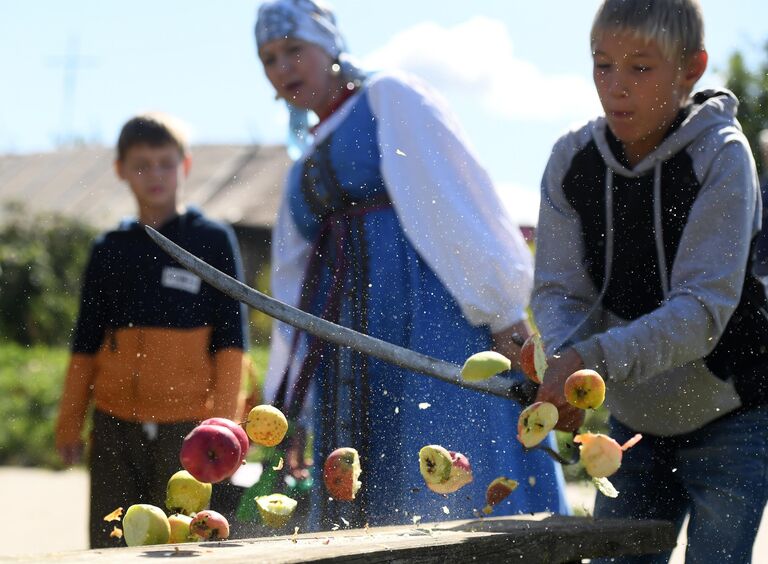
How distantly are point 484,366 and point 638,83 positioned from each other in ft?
2.05

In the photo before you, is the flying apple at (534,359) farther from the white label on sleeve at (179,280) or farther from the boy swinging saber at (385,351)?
the white label on sleeve at (179,280)

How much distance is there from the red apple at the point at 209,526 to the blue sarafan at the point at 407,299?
0.90 meters

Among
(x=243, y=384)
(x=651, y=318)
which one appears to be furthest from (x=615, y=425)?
(x=243, y=384)

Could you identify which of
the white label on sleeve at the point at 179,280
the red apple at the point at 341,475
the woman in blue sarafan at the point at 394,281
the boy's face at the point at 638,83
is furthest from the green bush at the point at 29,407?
the boy's face at the point at 638,83

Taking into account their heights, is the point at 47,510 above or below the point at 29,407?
below

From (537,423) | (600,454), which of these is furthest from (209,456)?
(600,454)

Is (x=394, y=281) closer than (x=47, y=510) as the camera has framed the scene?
Yes

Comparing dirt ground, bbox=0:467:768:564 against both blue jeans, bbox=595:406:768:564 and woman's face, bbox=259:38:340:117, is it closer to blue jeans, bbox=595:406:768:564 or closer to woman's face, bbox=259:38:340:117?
blue jeans, bbox=595:406:768:564

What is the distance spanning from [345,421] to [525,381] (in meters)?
0.91

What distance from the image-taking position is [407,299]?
2980 mm

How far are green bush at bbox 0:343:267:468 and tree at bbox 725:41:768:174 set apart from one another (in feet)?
16.5

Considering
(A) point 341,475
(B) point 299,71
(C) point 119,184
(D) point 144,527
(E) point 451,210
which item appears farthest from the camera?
(C) point 119,184

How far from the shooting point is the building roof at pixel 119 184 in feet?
55.2

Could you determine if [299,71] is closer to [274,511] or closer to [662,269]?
[662,269]
